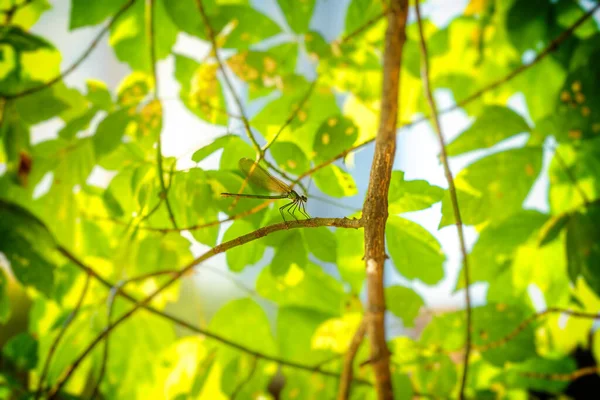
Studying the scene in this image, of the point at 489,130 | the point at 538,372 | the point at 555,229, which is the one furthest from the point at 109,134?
the point at 538,372

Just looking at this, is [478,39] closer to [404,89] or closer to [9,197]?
[404,89]

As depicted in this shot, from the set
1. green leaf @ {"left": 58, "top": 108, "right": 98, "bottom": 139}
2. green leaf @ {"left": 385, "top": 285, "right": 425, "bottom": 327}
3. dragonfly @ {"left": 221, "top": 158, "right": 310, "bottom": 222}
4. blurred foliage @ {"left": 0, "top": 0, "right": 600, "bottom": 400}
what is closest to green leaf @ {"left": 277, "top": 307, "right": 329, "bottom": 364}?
blurred foliage @ {"left": 0, "top": 0, "right": 600, "bottom": 400}

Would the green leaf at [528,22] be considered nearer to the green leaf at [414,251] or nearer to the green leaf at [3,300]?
the green leaf at [414,251]

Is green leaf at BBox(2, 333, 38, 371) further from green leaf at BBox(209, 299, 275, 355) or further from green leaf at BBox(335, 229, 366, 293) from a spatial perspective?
green leaf at BBox(335, 229, 366, 293)

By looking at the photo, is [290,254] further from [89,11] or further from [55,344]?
[89,11]

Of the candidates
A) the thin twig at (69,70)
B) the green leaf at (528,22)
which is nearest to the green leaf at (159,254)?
the thin twig at (69,70)


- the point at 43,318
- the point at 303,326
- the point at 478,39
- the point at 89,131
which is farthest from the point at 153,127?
the point at 478,39

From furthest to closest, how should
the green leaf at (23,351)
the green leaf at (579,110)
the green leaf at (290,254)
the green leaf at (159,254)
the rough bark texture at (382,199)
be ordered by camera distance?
the green leaf at (23,351)
the green leaf at (579,110)
the green leaf at (159,254)
the green leaf at (290,254)
the rough bark texture at (382,199)

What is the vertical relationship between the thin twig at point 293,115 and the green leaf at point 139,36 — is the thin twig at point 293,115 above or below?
below
